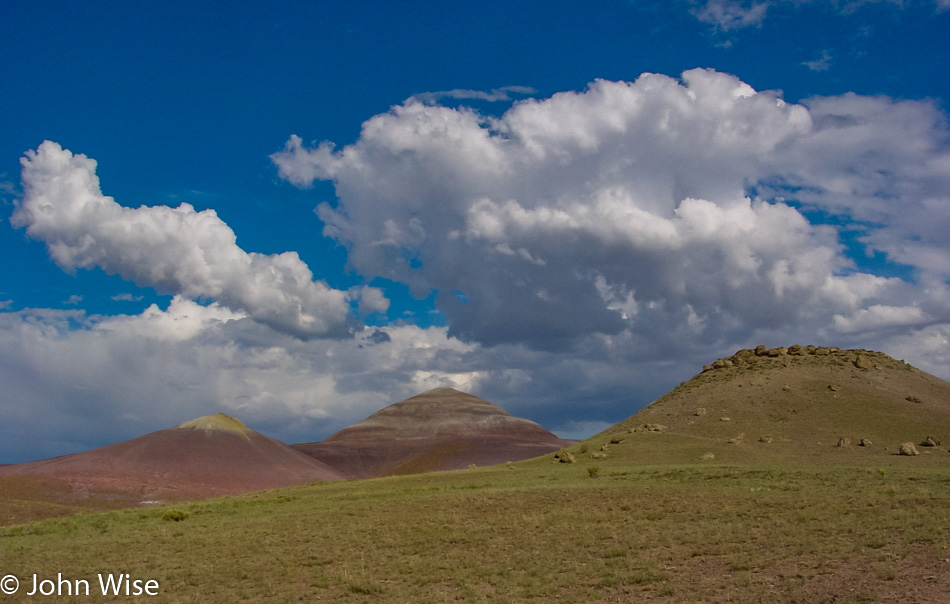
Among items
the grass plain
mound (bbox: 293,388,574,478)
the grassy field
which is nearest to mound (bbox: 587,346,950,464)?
the grass plain

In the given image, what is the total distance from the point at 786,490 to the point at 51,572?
30.4 meters

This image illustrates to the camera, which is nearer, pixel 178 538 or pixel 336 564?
pixel 336 564

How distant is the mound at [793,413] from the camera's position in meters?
53.2

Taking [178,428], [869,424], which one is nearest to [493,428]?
[178,428]

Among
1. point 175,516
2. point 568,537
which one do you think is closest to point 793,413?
point 568,537

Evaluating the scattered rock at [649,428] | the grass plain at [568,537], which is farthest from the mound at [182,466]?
the scattered rock at [649,428]

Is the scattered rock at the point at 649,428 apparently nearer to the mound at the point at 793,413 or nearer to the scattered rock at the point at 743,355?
the mound at the point at 793,413

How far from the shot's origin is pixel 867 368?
71.4 m

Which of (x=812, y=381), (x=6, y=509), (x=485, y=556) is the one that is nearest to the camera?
(x=485, y=556)

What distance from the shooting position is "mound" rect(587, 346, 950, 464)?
175 ft

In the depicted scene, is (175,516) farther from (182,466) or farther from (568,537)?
(182,466)

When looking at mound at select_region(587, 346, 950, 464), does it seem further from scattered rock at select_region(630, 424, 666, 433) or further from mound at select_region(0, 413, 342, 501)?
mound at select_region(0, 413, 342, 501)

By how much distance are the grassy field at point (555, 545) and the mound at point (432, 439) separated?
7654cm

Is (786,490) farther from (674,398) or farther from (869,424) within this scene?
(674,398)
